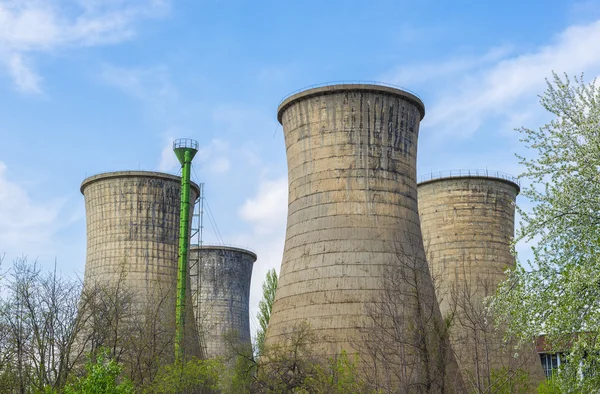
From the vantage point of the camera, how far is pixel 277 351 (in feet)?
64.2

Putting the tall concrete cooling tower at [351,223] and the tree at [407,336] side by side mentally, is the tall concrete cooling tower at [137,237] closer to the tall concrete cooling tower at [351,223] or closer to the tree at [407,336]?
the tall concrete cooling tower at [351,223]

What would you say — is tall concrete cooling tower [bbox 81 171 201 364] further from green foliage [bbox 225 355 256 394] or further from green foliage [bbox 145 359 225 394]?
green foliage [bbox 225 355 256 394]

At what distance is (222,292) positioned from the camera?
41.8 meters

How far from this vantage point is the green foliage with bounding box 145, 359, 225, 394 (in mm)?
19562

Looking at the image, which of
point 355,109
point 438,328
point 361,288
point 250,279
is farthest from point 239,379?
point 250,279

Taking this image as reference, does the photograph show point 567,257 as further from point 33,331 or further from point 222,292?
point 222,292

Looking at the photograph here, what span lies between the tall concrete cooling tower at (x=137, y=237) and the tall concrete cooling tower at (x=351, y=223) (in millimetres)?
9237

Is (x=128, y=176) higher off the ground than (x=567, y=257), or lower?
higher

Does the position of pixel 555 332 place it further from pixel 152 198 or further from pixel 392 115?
pixel 152 198

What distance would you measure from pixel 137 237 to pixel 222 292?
13200 millimetres

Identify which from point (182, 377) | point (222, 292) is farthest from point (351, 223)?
point (222, 292)

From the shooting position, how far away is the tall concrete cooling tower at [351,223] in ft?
63.2

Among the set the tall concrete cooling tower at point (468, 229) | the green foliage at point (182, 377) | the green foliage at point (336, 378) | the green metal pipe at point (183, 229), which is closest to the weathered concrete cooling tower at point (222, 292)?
the green metal pipe at point (183, 229)

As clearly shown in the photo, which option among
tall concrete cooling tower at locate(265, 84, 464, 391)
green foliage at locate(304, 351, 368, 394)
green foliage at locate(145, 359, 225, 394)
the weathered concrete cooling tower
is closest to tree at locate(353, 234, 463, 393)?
tall concrete cooling tower at locate(265, 84, 464, 391)
